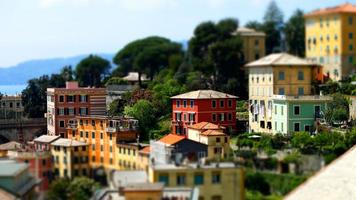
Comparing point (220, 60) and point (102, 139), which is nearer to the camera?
point (102, 139)

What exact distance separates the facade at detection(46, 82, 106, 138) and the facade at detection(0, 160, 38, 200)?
23330 mm

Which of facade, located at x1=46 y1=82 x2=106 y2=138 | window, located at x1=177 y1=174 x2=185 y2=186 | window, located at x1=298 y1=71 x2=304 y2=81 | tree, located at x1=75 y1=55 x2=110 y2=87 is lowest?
window, located at x1=177 y1=174 x2=185 y2=186

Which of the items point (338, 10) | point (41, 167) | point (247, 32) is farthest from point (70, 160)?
point (247, 32)

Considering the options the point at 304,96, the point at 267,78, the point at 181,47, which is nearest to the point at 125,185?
the point at 304,96

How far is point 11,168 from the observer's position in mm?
15820

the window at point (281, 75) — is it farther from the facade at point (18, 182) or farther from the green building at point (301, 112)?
the facade at point (18, 182)

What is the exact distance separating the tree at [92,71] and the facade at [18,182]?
41220 millimetres

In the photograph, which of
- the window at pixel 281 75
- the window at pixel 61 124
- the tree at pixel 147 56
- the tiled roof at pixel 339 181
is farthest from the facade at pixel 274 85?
the tree at pixel 147 56

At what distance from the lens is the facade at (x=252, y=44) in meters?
56.8

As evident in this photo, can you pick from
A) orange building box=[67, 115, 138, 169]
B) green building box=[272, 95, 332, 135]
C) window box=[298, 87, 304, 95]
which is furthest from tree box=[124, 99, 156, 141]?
orange building box=[67, 115, 138, 169]

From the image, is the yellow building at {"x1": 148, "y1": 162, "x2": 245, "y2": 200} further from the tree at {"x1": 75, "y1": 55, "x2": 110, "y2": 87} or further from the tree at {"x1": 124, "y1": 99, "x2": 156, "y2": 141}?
the tree at {"x1": 75, "y1": 55, "x2": 110, "y2": 87}

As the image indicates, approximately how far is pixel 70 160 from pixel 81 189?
979 mm

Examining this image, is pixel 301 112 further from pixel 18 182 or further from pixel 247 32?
pixel 18 182

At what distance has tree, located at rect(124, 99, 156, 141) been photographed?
125 ft
